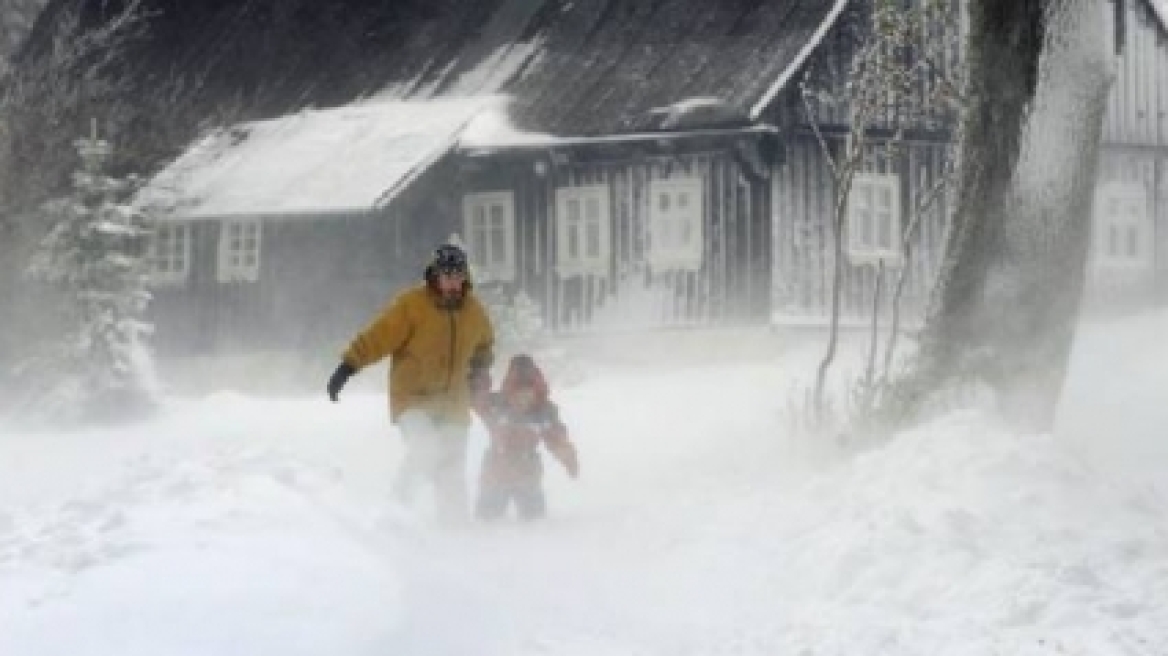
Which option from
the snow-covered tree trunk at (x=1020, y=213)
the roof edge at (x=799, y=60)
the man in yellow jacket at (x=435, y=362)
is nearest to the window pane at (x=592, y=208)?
the roof edge at (x=799, y=60)

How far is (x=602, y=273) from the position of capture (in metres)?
25.5

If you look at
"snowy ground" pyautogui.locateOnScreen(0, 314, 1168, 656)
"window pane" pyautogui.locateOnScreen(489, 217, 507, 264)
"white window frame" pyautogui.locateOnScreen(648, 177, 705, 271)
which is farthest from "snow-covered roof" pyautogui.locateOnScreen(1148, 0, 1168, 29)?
"snowy ground" pyautogui.locateOnScreen(0, 314, 1168, 656)

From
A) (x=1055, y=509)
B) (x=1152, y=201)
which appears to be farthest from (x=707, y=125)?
(x=1055, y=509)

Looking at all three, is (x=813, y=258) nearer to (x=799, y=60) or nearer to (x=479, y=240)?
(x=799, y=60)

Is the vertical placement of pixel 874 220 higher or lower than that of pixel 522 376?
higher

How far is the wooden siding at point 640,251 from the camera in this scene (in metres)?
24.3

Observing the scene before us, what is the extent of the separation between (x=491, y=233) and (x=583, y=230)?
156cm

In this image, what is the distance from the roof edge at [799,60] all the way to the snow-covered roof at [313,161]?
4.44 m

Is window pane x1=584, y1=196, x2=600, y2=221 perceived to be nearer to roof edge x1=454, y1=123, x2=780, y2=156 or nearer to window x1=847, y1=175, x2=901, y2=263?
roof edge x1=454, y1=123, x2=780, y2=156

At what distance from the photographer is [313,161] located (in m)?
26.5

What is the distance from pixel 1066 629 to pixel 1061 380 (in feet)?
14.7

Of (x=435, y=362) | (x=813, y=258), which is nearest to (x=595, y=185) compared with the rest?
(x=813, y=258)

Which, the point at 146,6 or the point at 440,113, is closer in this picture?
the point at 440,113

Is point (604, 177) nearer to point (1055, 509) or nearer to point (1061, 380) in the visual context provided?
point (1061, 380)
